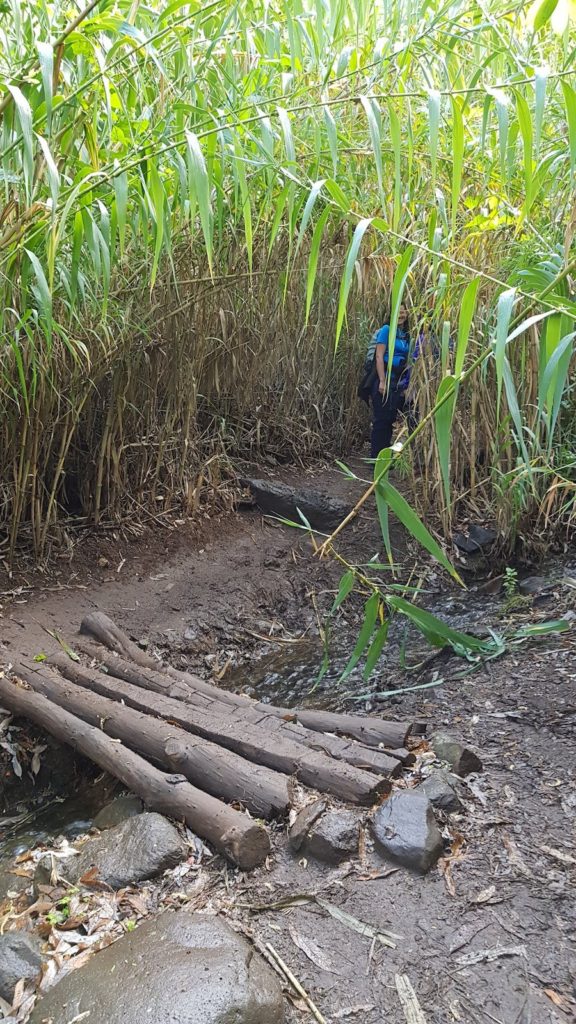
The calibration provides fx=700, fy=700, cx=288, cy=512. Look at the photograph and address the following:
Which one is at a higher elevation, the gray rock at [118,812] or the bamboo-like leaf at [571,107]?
the bamboo-like leaf at [571,107]

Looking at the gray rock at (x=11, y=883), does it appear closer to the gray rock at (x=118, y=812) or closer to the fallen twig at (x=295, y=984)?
the gray rock at (x=118, y=812)

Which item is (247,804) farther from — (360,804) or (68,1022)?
(68,1022)

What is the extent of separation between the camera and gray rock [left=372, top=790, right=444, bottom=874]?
4.80 ft

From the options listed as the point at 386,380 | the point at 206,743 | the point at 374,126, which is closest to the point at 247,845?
the point at 206,743

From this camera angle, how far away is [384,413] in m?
4.62

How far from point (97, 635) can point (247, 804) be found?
1.38 m

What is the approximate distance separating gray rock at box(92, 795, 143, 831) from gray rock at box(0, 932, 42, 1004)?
1.36ft

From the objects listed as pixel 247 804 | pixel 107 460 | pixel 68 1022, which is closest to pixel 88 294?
pixel 107 460

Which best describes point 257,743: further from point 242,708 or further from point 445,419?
point 445,419

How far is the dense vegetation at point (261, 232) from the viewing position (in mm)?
1484

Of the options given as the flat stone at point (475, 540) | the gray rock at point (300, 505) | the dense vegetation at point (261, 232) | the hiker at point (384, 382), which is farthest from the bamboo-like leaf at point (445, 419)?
the gray rock at point (300, 505)

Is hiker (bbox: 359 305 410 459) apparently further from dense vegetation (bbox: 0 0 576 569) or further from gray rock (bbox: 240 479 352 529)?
gray rock (bbox: 240 479 352 529)

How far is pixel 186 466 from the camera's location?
4.15 metres

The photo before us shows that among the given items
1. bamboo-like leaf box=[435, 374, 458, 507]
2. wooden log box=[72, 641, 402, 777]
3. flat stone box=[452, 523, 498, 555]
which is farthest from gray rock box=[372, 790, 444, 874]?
flat stone box=[452, 523, 498, 555]
